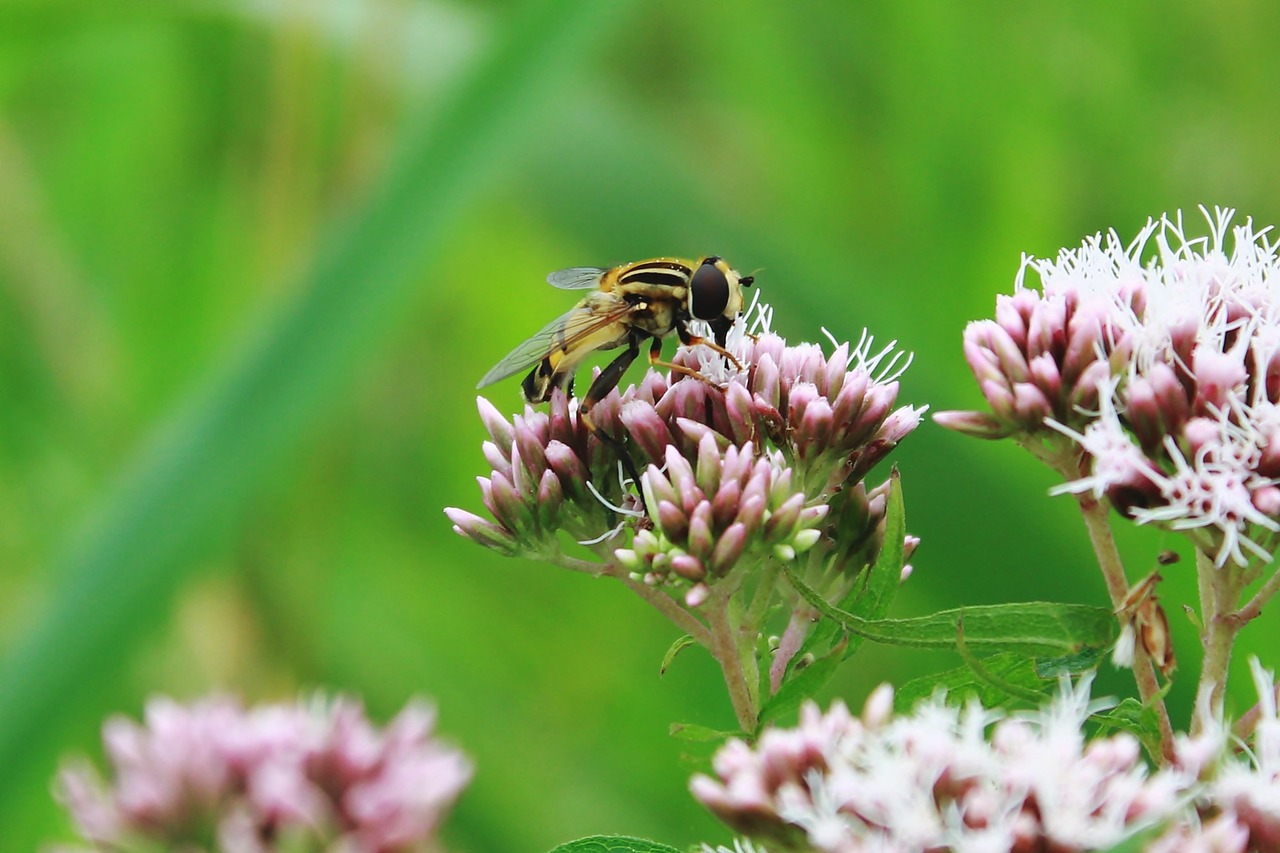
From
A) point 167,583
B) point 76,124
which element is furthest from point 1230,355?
point 76,124

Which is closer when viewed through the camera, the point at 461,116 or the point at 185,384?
the point at 461,116

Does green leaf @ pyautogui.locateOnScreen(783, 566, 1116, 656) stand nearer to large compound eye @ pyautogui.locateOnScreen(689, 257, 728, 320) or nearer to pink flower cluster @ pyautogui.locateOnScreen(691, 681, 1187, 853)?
pink flower cluster @ pyautogui.locateOnScreen(691, 681, 1187, 853)

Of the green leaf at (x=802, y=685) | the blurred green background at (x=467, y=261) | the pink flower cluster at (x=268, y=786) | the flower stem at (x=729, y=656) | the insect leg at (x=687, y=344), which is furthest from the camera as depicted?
the blurred green background at (x=467, y=261)

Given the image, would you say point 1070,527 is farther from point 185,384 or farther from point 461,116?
point 185,384

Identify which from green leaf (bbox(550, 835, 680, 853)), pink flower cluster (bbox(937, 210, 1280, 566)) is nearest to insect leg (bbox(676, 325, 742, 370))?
pink flower cluster (bbox(937, 210, 1280, 566))

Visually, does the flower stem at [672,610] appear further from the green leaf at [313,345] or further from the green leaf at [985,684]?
the green leaf at [313,345]

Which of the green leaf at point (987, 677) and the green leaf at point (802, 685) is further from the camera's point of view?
the green leaf at point (802, 685)

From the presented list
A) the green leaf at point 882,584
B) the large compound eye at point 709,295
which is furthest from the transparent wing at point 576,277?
the green leaf at point 882,584

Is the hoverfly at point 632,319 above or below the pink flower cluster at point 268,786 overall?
above
